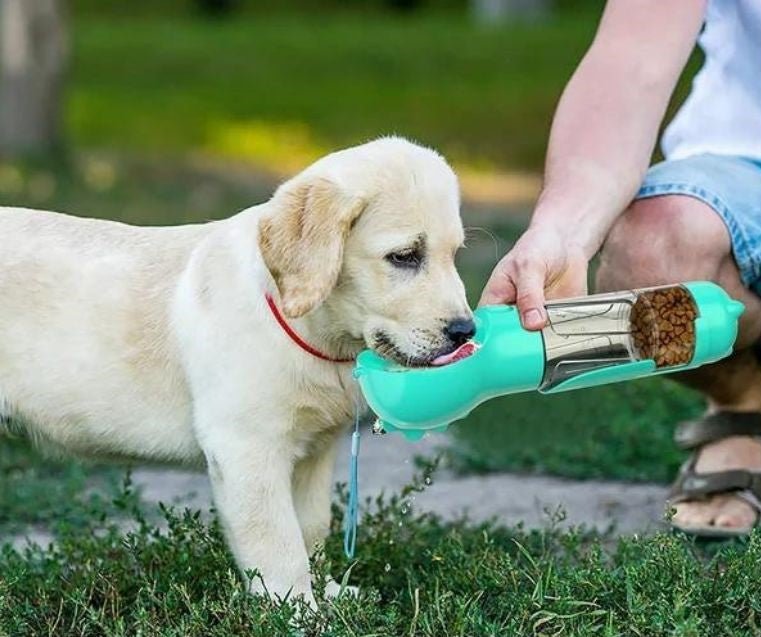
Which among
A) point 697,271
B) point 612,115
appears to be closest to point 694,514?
point 697,271

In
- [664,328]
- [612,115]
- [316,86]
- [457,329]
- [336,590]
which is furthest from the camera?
[316,86]

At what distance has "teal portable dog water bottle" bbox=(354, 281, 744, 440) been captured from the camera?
10.7 ft

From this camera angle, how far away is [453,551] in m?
3.67

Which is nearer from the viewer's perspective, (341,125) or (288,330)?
(288,330)

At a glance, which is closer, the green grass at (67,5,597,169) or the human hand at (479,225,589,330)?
the human hand at (479,225,589,330)

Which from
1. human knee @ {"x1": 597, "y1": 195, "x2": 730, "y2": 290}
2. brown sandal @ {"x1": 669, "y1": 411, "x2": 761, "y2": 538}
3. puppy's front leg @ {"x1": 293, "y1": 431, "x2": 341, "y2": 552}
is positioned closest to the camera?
puppy's front leg @ {"x1": 293, "y1": 431, "x2": 341, "y2": 552}

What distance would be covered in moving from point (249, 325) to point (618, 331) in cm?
73

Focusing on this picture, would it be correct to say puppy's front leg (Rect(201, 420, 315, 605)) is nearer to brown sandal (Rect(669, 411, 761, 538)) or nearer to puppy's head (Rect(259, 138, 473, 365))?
puppy's head (Rect(259, 138, 473, 365))

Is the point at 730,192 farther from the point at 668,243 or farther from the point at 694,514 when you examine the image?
the point at 694,514

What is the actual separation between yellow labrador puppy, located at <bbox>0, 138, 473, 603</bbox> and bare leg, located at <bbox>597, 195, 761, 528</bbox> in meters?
0.83

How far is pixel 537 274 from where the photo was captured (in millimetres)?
3445

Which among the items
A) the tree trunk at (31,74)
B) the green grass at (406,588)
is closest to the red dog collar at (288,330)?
the green grass at (406,588)

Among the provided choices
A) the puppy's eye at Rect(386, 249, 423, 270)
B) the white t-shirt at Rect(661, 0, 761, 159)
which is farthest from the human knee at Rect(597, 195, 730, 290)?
the puppy's eye at Rect(386, 249, 423, 270)

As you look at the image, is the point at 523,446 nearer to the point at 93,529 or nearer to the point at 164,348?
the point at 93,529
